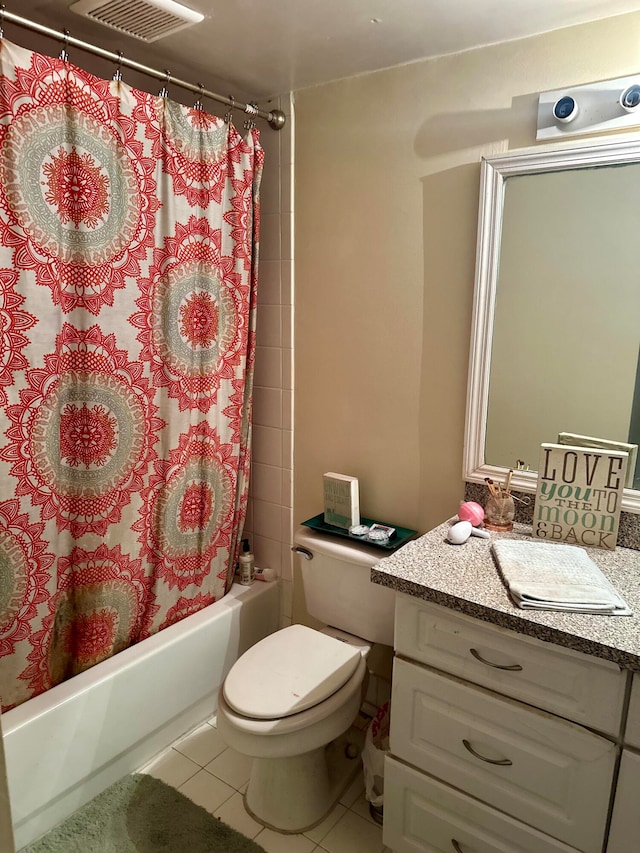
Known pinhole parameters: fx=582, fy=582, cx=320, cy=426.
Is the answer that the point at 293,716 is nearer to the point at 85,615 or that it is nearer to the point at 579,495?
the point at 85,615

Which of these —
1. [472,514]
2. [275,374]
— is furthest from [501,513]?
[275,374]

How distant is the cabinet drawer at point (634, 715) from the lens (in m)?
1.03

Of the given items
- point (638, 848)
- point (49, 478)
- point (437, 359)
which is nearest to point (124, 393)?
point (49, 478)

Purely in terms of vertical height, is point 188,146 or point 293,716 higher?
→ point 188,146

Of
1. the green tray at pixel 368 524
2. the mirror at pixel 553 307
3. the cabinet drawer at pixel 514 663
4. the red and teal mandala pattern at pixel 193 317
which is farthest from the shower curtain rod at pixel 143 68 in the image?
the cabinet drawer at pixel 514 663

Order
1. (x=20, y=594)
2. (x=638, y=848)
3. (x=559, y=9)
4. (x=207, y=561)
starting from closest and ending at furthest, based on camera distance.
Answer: (x=638, y=848) < (x=559, y=9) < (x=20, y=594) < (x=207, y=561)

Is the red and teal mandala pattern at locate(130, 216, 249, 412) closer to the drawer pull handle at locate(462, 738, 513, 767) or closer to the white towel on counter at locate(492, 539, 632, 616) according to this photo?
the white towel on counter at locate(492, 539, 632, 616)

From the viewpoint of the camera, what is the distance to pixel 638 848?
3.47ft

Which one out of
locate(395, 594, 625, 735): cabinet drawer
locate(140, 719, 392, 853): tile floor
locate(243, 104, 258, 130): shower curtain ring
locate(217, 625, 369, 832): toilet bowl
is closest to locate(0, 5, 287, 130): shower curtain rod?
locate(243, 104, 258, 130): shower curtain ring

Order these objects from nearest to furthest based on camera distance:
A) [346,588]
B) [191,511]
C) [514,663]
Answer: [514,663]
[346,588]
[191,511]

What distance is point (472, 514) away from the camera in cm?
156

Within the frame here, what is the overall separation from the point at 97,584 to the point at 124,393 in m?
0.55

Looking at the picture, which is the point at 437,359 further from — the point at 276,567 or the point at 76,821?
the point at 76,821

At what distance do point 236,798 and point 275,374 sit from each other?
4.42 ft
